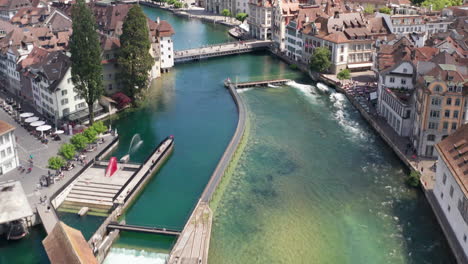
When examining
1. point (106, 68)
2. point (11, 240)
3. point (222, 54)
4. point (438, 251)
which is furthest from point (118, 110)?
point (438, 251)

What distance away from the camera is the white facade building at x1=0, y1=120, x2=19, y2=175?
63.5 m

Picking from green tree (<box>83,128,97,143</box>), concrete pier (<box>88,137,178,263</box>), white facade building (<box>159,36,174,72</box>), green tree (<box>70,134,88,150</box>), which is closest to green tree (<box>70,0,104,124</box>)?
green tree (<box>83,128,97,143</box>)

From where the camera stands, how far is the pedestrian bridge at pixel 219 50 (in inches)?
5014

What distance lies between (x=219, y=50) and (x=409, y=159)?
245 ft

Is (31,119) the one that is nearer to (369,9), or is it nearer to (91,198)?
(91,198)

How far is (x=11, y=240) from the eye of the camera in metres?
53.5

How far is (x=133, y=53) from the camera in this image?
90.9 metres

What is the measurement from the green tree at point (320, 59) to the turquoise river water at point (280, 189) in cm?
787

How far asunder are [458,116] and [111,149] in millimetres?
47071

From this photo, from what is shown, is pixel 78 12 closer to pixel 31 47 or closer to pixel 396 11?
pixel 31 47

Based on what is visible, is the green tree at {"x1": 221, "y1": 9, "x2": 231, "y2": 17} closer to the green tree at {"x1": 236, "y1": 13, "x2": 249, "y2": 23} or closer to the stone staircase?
the green tree at {"x1": 236, "y1": 13, "x2": 249, "y2": 23}

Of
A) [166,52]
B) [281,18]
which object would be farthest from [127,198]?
[281,18]

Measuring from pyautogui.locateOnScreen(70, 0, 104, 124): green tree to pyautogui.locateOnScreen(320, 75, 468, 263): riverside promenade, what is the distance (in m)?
43.1

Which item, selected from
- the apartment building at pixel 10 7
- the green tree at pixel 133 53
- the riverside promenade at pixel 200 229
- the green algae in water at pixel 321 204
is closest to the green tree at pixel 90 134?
the riverside promenade at pixel 200 229
